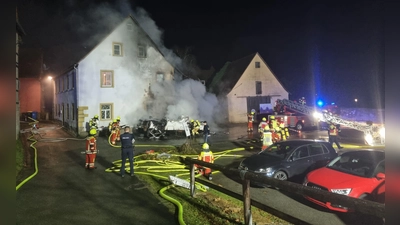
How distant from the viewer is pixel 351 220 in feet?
18.2

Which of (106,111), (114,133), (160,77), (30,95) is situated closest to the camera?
(114,133)

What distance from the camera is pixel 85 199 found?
6582 mm

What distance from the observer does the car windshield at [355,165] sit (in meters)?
6.35

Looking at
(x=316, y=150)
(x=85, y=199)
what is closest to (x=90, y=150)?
(x=85, y=199)

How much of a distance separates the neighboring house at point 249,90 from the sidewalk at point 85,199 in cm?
2289

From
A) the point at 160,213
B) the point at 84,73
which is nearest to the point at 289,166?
the point at 160,213

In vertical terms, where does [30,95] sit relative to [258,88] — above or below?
below

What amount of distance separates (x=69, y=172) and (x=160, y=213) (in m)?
5.42

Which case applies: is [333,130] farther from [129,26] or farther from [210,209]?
[129,26]

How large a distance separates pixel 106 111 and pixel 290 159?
1853cm

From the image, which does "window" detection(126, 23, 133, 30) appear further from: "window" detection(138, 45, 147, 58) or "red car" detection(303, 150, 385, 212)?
"red car" detection(303, 150, 385, 212)

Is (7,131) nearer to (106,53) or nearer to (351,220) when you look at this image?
(351,220)

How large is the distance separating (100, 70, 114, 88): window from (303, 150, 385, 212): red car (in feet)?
65.4

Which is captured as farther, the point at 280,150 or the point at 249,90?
the point at 249,90
